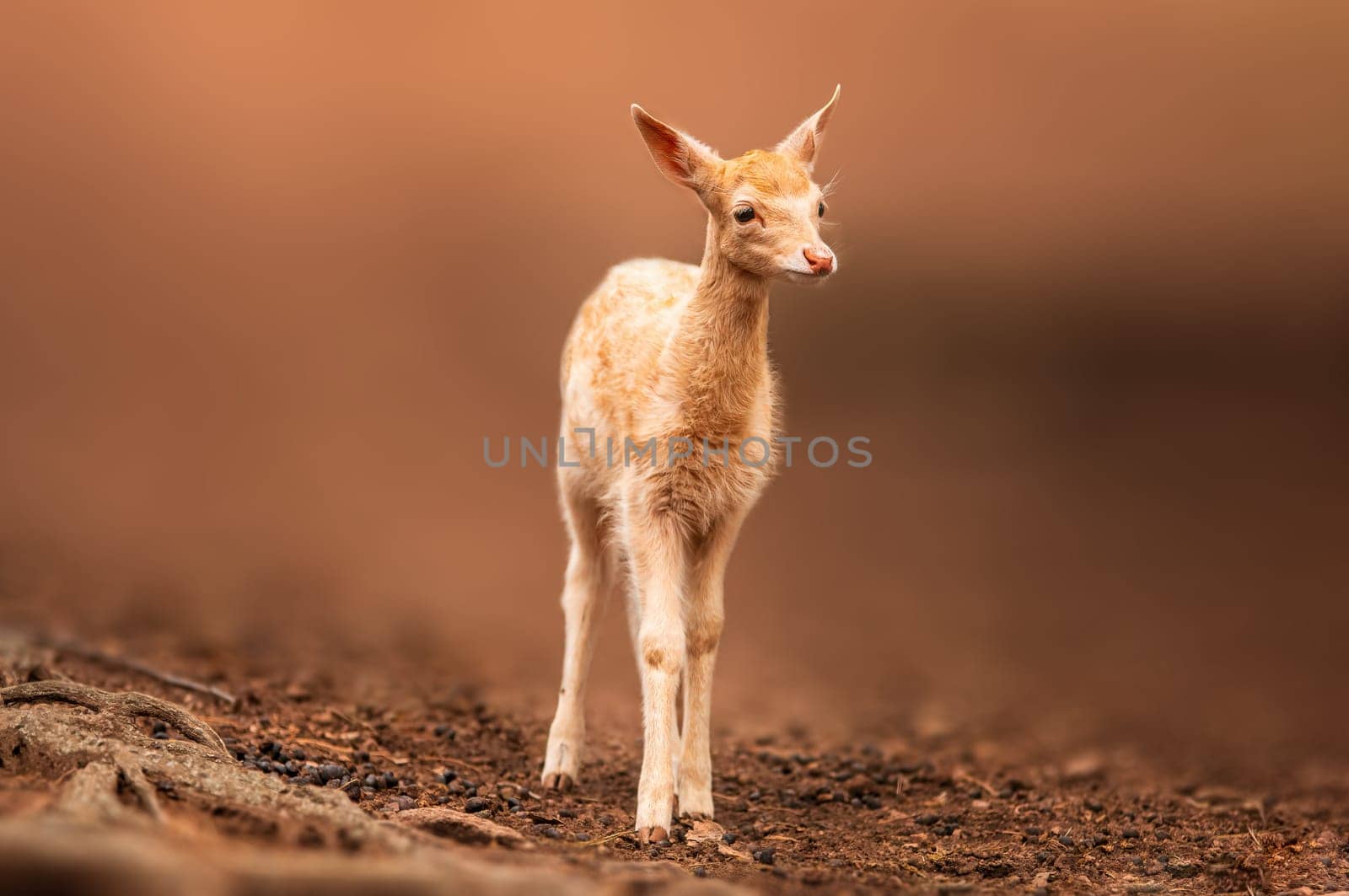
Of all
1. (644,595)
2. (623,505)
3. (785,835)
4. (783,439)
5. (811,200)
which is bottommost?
(785,835)

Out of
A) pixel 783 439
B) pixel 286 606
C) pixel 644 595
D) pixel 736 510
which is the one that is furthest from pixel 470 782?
pixel 286 606

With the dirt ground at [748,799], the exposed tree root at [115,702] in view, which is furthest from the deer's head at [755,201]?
the exposed tree root at [115,702]

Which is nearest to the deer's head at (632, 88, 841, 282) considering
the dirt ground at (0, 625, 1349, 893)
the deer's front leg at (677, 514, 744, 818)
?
the deer's front leg at (677, 514, 744, 818)

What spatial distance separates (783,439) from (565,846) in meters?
3.44

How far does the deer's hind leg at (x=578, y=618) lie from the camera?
924cm

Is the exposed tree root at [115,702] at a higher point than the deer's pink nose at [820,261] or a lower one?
lower

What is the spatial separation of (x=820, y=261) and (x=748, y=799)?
4.49m

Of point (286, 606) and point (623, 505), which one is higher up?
point (286, 606)

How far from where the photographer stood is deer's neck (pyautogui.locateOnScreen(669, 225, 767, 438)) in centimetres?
813

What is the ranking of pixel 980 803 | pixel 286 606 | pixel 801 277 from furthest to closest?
1. pixel 286 606
2. pixel 980 803
3. pixel 801 277

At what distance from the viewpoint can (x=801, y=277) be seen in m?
7.60

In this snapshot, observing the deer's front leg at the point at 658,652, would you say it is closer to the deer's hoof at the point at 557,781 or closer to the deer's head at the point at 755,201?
the deer's hoof at the point at 557,781

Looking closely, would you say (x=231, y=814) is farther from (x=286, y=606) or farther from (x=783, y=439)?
(x=286, y=606)

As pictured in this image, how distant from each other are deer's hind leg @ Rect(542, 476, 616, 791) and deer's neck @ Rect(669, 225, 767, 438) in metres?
1.44
